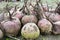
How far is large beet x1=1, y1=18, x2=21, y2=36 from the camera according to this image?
176cm

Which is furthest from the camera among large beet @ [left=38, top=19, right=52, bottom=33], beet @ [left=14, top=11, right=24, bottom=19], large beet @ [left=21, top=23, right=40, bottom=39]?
beet @ [left=14, top=11, right=24, bottom=19]

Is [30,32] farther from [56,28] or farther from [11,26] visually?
[56,28]

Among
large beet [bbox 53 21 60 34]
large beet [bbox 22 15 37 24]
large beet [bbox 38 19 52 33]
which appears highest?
large beet [bbox 22 15 37 24]

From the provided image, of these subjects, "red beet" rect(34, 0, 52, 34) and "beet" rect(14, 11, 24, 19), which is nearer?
"red beet" rect(34, 0, 52, 34)

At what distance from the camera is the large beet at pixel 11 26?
69.2 inches

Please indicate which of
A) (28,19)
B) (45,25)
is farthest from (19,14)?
(45,25)

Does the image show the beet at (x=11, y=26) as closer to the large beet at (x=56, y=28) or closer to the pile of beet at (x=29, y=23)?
the pile of beet at (x=29, y=23)

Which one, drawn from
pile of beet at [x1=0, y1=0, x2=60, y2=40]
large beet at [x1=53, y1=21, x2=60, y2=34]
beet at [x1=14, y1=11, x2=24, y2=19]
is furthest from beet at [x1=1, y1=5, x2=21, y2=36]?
large beet at [x1=53, y1=21, x2=60, y2=34]

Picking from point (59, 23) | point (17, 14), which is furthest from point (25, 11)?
point (59, 23)

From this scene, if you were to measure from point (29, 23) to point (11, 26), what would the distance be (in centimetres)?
17

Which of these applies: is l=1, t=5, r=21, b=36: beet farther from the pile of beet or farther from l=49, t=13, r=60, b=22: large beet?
l=49, t=13, r=60, b=22: large beet

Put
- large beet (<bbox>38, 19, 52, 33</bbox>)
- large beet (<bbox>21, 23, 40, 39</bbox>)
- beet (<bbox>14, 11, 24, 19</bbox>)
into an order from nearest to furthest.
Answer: large beet (<bbox>21, 23, 40, 39</bbox>), large beet (<bbox>38, 19, 52, 33</bbox>), beet (<bbox>14, 11, 24, 19</bbox>)

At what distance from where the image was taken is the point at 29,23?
1.74 m

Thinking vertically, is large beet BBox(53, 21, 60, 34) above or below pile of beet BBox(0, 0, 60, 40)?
below
